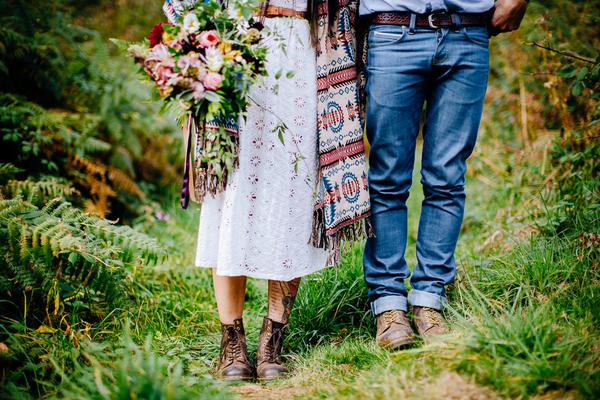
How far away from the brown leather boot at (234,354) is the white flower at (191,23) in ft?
4.13

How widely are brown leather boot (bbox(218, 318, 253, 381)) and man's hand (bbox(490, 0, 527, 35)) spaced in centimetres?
175

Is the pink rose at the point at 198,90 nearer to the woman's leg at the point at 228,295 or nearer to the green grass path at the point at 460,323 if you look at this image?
the woman's leg at the point at 228,295


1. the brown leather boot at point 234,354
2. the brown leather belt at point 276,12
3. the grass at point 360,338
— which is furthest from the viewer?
the brown leather boot at point 234,354

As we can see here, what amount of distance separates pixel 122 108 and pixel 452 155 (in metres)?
2.78

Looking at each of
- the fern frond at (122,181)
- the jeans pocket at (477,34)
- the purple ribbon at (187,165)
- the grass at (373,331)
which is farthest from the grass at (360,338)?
the jeans pocket at (477,34)

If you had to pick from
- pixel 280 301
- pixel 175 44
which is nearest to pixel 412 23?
pixel 175 44

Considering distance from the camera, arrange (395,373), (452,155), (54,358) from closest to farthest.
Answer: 1. (395,373)
2. (54,358)
3. (452,155)

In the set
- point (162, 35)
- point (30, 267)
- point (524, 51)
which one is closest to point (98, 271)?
point (30, 267)

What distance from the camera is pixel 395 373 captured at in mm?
2088

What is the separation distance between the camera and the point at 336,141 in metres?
2.38

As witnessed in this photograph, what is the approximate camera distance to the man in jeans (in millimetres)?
2334

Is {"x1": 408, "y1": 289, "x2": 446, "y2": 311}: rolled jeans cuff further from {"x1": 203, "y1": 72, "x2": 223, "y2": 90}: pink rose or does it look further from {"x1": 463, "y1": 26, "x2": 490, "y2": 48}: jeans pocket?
{"x1": 203, "y1": 72, "x2": 223, "y2": 90}: pink rose

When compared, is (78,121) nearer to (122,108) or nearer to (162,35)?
(122,108)

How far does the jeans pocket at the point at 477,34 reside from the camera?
2354 mm
